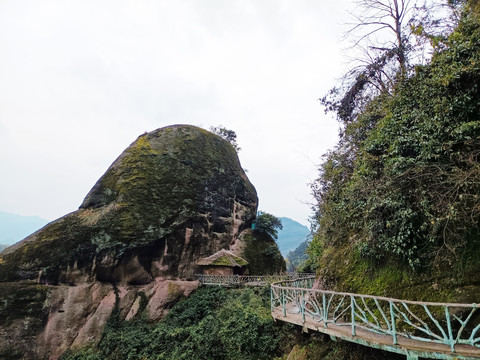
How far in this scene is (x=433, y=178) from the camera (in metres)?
6.05

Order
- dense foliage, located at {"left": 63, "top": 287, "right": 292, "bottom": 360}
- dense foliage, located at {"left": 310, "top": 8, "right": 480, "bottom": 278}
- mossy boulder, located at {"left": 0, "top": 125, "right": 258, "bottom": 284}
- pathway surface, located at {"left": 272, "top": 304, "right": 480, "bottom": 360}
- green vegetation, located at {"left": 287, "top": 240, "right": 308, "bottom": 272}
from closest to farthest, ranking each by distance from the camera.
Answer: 1. pathway surface, located at {"left": 272, "top": 304, "right": 480, "bottom": 360}
2. dense foliage, located at {"left": 310, "top": 8, "right": 480, "bottom": 278}
3. dense foliage, located at {"left": 63, "top": 287, "right": 292, "bottom": 360}
4. mossy boulder, located at {"left": 0, "top": 125, "right": 258, "bottom": 284}
5. green vegetation, located at {"left": 287, "top": 240, "right": 308, "bottom": 272}

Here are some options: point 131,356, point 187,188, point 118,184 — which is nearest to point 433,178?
point 131,356

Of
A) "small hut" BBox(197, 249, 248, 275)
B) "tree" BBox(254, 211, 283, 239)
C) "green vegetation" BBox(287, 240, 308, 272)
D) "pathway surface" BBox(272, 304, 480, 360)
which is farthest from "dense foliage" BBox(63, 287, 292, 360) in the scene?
"green vegetation" BBox(287, 240, 308, 272)

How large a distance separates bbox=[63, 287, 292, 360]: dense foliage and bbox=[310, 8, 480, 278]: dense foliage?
533cm

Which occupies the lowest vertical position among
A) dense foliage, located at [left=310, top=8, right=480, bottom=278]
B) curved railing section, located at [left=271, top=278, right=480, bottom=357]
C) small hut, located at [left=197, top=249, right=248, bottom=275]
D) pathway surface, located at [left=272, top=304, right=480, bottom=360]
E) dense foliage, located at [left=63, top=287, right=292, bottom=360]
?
dense foliage, located at [left=63, top=287, right=292, bottom=360]

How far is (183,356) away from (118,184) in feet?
39.6

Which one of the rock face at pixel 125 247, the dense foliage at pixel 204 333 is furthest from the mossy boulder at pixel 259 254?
the dense foliage at pixel 204 333

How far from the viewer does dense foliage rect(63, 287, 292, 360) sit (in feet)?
34.1

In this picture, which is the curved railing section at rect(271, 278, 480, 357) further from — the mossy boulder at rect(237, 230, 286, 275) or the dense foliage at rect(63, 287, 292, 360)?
the mossy boulder at rect(237, 230, 286, 275)

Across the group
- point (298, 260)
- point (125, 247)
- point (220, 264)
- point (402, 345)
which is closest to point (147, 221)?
point (125, 247)

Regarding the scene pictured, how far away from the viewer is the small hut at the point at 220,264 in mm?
19547

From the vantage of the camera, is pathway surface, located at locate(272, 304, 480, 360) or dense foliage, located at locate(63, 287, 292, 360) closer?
pathway surface, located at locate(272, 304, 480, 360)

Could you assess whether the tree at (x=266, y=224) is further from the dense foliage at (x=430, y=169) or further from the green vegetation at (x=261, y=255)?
the dense foliage at (x=430, y=169)

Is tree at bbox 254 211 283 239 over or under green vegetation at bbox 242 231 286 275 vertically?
over
